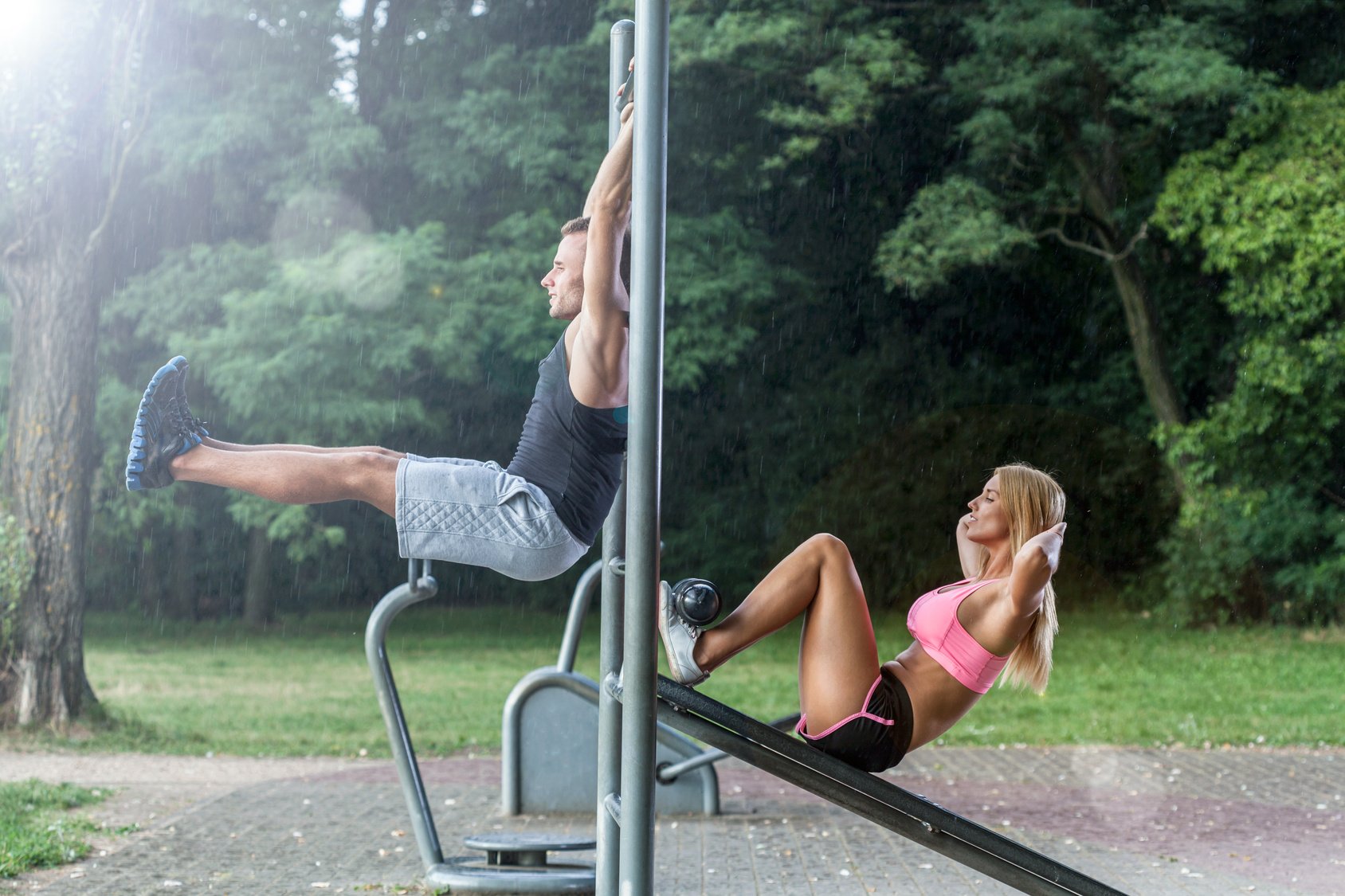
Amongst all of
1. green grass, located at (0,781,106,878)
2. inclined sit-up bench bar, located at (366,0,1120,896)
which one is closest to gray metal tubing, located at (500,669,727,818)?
green grass, located at (0,781,106,878)

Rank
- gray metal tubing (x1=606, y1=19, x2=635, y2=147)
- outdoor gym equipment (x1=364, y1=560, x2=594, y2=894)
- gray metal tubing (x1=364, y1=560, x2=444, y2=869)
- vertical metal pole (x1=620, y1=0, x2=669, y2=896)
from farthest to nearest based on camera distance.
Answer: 1. outdoor gym equipment (x1=364, y1=560, x2=594, y2=894)
2. gray metal tubing (x1=364, y1=560, x2=444, y2=869)
3. gray metal tubing (x1=606, y1=19, x2=635, y2=147)
4. vertical metal pole (x1=620, y1=0, x2=669, y2=896)

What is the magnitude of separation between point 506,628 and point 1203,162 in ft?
32.8

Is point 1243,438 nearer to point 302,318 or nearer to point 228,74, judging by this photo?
point 302,318

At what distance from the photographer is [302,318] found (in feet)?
50.2

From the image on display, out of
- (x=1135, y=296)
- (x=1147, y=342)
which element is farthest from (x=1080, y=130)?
(x=1147, y=342)

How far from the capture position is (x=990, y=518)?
142 inches

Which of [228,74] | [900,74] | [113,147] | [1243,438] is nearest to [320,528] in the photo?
[228,74]

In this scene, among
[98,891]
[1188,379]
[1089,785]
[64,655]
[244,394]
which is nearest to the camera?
[98,891]

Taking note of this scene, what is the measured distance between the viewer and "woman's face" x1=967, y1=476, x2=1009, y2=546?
11.8 ft

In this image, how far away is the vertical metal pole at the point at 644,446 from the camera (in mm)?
3012

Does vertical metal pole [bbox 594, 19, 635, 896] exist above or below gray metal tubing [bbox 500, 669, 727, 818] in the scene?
above

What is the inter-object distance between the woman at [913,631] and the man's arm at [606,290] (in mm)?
529

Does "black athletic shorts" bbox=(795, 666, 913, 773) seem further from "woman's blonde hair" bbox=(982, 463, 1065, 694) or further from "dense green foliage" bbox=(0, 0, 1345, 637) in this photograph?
"dense green foliage" bbox=(0, 0, 1345, 637)

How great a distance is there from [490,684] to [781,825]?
8.03 m
